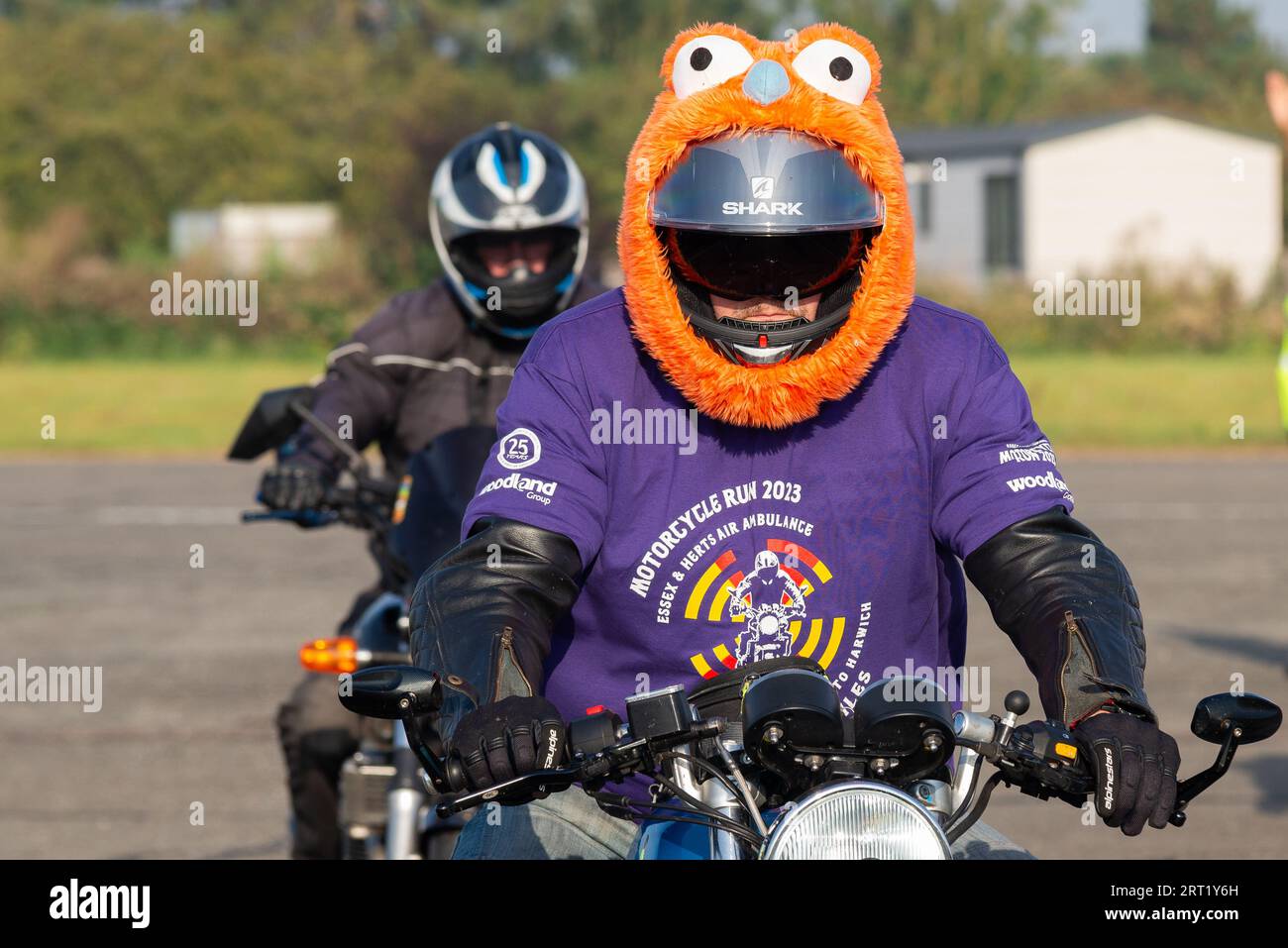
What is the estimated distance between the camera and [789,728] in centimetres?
242

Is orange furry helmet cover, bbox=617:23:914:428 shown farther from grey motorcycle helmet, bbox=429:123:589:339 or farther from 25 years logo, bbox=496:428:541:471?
grey motorcycle helmet, bbox=429:123:589:339

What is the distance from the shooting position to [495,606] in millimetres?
3195

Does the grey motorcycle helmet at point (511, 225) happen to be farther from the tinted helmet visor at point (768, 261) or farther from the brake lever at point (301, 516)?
the tinted helmet visor at point (768, 261)

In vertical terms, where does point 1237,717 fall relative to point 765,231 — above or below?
below

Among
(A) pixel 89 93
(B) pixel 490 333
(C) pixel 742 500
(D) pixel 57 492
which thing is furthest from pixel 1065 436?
(A) pixel 89 93

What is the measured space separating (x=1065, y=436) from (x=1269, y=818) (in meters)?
16.9

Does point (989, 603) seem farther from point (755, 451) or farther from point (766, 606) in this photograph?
point (755, 451)

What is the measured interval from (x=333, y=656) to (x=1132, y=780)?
2806 mm

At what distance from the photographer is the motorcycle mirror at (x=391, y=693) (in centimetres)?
274

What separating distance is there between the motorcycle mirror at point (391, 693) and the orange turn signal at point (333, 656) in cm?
231

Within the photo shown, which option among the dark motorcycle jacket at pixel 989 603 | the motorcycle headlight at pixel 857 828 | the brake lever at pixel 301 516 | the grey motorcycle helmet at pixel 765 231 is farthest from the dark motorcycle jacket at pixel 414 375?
the motorcycle headlight at pixel 857 828

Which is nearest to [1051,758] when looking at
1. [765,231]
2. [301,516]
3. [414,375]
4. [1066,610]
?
[1066,610]

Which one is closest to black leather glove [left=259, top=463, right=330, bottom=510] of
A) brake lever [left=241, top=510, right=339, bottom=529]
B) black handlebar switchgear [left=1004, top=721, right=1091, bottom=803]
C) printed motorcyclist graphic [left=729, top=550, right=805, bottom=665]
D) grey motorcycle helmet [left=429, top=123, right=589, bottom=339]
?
brake lever [left=241, top=510, right=339, bottom=529]
